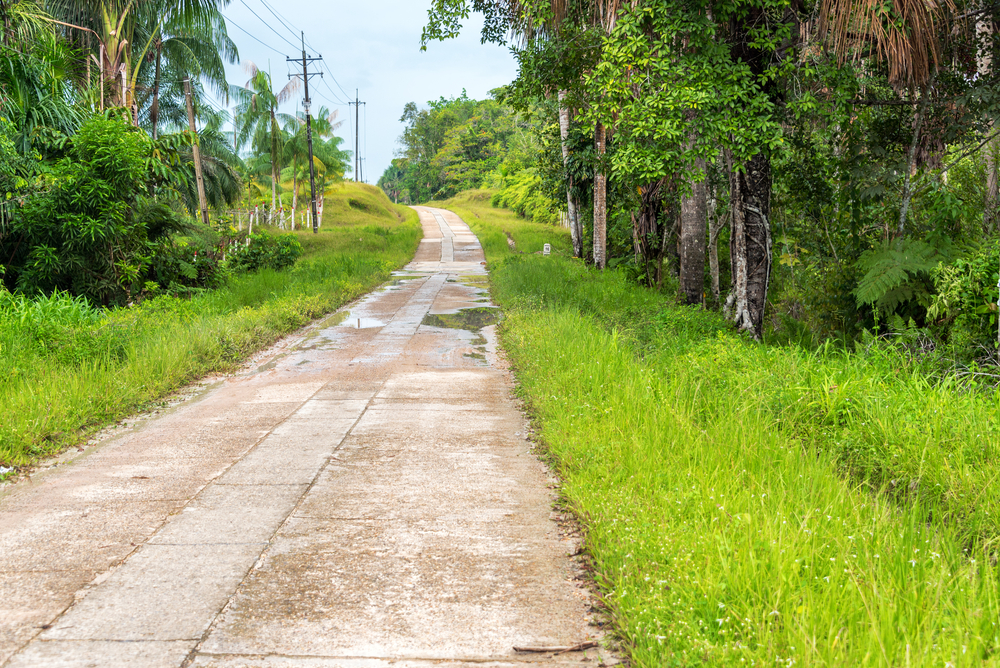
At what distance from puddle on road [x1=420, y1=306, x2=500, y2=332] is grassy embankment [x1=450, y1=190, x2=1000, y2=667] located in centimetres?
549

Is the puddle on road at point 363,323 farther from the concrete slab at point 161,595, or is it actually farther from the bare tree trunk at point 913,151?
the concrete slab at point 161,595

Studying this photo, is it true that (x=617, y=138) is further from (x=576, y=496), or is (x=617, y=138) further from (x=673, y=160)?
(x=576, y=496)

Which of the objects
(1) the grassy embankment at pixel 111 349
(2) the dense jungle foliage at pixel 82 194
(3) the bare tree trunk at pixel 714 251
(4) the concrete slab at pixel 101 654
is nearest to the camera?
(4) the concrete slab at pixel 101 654

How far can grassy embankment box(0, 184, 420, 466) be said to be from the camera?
6.95 meters

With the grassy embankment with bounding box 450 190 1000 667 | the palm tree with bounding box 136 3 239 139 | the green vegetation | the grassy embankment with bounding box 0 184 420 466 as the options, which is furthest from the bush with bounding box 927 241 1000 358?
the green vegetation

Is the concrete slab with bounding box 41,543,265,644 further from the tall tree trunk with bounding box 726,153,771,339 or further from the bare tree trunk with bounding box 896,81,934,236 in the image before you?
the bare tree trunk with bounding box 896,81,934,236

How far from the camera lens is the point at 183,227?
16.5 metres

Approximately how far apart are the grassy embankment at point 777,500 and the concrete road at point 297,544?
0.39m

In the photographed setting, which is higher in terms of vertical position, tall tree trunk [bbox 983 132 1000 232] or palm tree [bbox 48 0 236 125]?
palm tree [bbox 48 0 236 125]

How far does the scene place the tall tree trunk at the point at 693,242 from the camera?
1365 cm

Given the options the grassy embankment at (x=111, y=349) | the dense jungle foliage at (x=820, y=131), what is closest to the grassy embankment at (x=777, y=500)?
the dense jungle foliage at (x=820, y=131)

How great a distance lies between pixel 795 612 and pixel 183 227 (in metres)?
15.9

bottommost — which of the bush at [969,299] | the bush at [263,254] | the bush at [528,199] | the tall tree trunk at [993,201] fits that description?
the bush at [969,299]

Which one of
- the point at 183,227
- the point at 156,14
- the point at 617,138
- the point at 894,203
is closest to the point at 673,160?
the point at 617,138
